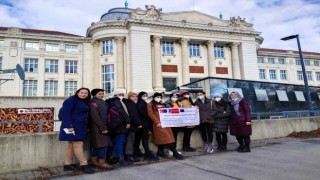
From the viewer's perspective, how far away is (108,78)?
38719 mm

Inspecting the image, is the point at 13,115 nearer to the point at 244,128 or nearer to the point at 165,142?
the point at 165,142

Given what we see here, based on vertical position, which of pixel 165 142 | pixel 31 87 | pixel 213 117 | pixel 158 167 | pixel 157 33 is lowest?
pixel 158 167

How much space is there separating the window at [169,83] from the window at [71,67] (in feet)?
50.6

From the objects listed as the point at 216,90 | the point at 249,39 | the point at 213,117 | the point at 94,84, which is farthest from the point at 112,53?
the point at 213,117

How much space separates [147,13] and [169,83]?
1138 centimetres

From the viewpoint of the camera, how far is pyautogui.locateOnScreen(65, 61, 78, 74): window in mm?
41438

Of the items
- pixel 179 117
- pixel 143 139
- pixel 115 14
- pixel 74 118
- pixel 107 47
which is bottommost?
pixel 143 139

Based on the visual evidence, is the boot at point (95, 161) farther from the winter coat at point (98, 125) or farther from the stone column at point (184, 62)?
the stone column at point (184, 62)

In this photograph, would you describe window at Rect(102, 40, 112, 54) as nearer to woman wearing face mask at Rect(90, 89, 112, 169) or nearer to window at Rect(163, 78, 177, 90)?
window at Rect(163, 78, 177, 90)

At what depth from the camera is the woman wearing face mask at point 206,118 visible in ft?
25.8

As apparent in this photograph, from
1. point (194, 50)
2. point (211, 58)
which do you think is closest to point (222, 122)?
point (211, 58)

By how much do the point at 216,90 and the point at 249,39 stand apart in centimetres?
3648

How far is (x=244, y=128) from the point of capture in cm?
759

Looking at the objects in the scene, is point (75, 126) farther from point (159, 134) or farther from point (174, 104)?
point (174, 104)
